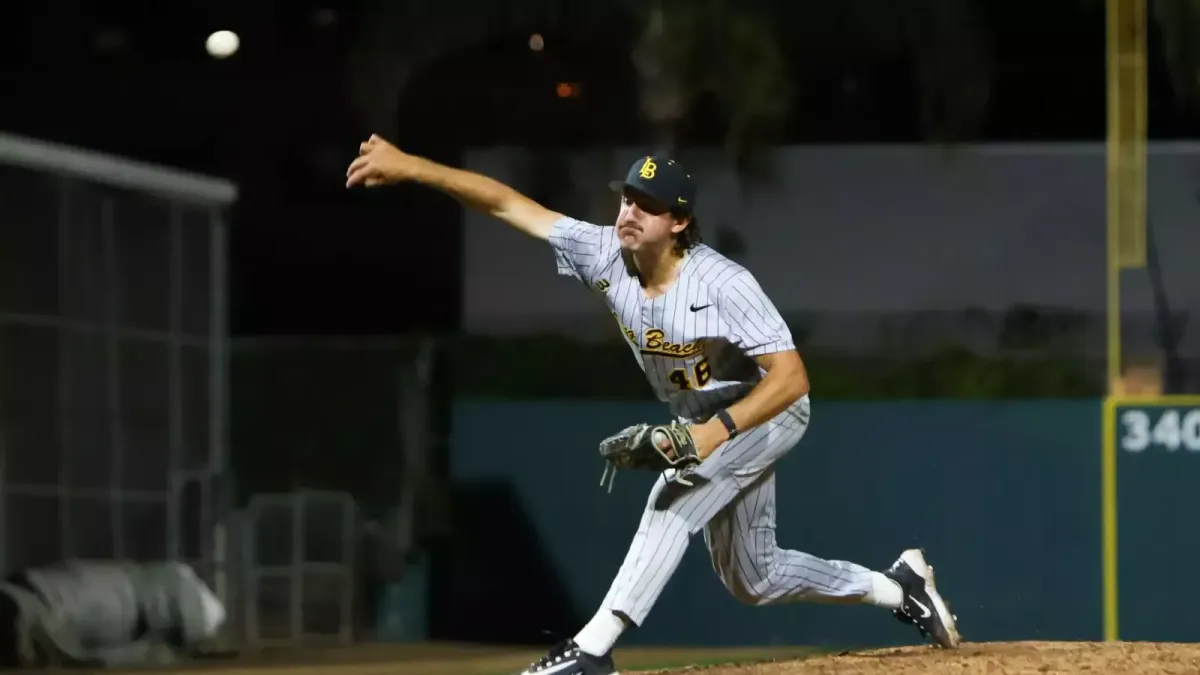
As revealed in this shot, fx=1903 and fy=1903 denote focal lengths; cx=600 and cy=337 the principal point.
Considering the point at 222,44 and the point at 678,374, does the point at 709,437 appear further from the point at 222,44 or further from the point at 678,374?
the point at 222,44

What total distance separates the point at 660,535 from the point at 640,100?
9.64ft

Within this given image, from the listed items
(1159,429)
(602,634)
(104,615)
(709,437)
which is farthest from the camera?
(104,615)

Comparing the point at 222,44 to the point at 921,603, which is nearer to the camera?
the point at 921,603

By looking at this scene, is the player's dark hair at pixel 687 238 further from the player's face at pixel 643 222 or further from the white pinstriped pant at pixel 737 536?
the white pinstriped pant at pixel 737 536

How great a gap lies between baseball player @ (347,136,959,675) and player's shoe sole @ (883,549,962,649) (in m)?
0.55

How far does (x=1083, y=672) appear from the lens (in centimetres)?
522

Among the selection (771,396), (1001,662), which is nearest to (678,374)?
(771,396)

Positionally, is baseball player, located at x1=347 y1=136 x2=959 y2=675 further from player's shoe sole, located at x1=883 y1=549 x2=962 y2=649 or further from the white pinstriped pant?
player's shoe sole, located at x1=883 y1=549 x2=962 y2=649

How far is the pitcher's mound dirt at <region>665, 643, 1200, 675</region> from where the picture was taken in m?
5.31

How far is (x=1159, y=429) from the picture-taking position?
723cm

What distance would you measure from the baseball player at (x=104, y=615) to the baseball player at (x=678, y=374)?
2.91 metres

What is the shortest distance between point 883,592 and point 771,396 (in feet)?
3.60

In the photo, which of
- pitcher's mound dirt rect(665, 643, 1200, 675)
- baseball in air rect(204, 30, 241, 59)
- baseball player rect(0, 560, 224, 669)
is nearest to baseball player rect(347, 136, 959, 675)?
pitcher's mound dirt rect(665, 643, 1200, 675)

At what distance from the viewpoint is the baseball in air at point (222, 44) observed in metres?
7.64
